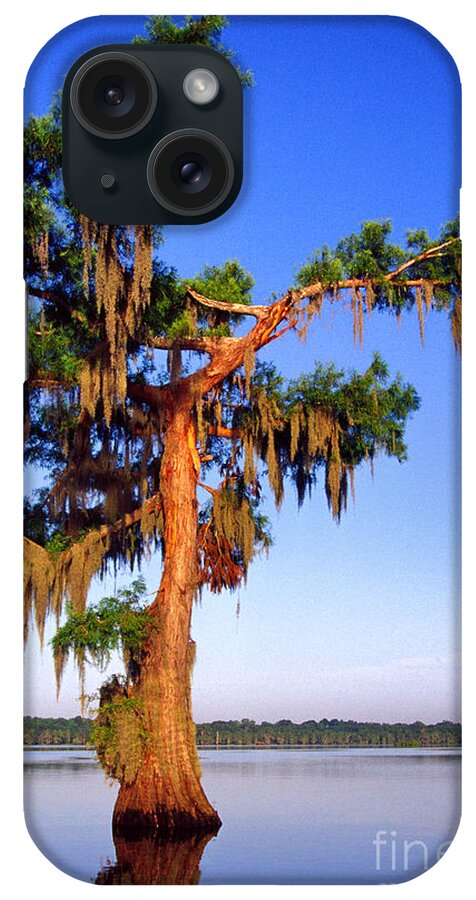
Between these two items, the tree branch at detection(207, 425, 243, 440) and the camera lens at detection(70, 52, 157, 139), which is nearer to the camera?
the camera lens at detection(70, 52, 157, 139)

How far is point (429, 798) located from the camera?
370 centimetres

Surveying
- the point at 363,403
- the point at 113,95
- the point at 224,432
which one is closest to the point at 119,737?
the point at 224,432

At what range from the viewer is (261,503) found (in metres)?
4.03

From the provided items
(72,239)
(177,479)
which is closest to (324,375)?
(177,479)

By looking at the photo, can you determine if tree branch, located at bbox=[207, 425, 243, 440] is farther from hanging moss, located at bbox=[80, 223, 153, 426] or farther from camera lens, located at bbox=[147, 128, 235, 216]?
camera lens, located at bbox=[147, 128, 235, 216]

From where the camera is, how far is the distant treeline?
3738mm

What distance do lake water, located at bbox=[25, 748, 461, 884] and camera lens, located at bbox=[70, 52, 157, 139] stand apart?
1.70 metres

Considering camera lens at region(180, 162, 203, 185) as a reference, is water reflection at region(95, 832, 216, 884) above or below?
below

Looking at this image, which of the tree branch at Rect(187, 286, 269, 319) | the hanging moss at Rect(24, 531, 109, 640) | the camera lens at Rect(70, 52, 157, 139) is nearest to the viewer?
the camera lens at Rect(70, 52, 157, 139)

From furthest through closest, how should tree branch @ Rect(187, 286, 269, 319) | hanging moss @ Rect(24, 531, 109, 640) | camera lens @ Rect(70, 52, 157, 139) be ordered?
tree branch @ Rect(187, 286, 269, 319)
hanging moss @ Rect(24, 531, 109, 640)
camera lens @ Rect(70, 52, 157, 139)

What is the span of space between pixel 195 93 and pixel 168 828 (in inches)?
81.3

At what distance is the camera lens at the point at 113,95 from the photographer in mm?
3652

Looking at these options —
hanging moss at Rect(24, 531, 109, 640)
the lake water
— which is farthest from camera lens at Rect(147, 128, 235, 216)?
the lake water

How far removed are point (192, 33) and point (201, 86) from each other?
0.15m
